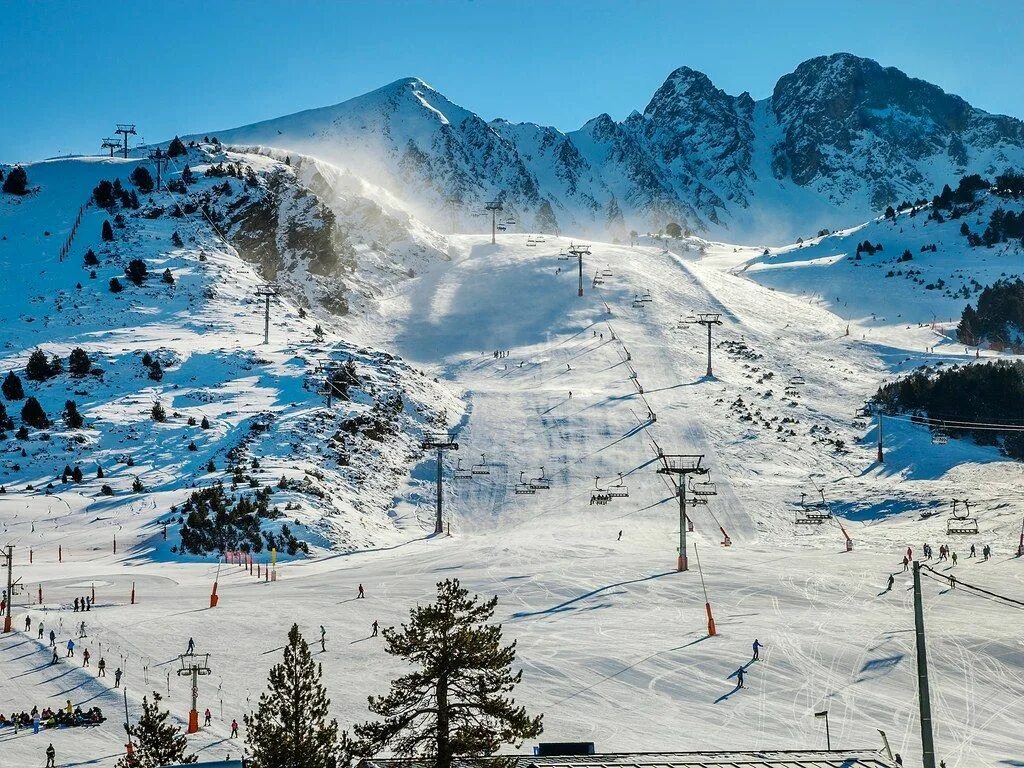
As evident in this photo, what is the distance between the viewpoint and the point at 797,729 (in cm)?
3170

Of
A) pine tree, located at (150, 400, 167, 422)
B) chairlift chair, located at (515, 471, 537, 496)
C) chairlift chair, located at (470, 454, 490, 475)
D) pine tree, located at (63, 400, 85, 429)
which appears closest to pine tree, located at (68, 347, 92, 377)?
pine tree, located at (63, 400, 85, 429)

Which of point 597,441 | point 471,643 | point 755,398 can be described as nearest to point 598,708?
point 471,643

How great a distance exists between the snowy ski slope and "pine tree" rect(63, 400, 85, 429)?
8.36m

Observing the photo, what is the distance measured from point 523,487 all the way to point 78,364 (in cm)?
3963

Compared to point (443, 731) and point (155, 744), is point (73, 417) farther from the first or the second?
point (443, 731)

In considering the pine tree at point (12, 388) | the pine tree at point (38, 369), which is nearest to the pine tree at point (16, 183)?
the pine tree at point (38, 369)

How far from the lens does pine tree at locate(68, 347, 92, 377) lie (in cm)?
8131

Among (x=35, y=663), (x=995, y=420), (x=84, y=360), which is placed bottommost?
(x=35, y=663)

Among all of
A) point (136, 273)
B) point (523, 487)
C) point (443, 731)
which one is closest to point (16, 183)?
point (136, 273)

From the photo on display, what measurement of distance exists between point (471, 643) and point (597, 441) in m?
63.8

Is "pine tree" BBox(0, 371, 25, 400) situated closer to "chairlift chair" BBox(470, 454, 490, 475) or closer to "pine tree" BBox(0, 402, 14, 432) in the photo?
"pine tree" BBox(0, 402, 14, 432)

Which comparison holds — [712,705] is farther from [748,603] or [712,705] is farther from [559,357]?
[559,357]

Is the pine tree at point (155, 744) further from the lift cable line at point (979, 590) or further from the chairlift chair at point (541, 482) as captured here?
the chairlift chair at point (541, 482)

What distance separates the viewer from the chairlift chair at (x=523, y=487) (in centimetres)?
7181
